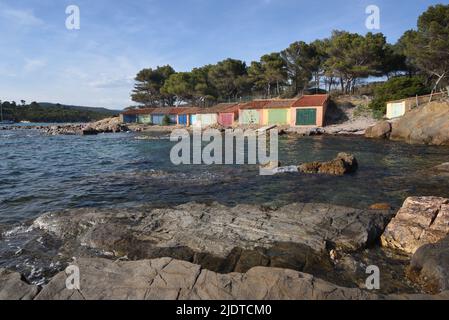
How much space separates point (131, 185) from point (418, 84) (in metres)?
43.7

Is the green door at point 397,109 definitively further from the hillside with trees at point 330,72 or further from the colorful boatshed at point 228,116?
the colorful boatshed at point 228,116

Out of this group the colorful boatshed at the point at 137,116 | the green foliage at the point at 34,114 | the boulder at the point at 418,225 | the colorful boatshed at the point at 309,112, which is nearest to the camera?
the boulder at the point at 418,225

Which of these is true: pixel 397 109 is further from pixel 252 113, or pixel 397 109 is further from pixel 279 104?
pixel 252 113

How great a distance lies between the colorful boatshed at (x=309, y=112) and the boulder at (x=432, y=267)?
3931 cm

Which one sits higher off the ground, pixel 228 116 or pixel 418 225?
pixel 228 116

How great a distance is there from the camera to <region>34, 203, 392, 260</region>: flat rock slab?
726 centimetres

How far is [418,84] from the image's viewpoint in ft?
140

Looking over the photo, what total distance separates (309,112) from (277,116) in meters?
5.23

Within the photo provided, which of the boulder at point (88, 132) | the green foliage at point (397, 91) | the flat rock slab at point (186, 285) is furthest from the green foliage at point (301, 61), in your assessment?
the flat rock slab at point (186, 285)

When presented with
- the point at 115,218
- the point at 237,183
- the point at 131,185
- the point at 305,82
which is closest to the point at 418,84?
the point at 305,82

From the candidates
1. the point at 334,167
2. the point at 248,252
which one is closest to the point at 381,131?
the point at 334,167

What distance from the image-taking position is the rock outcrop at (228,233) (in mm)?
6730

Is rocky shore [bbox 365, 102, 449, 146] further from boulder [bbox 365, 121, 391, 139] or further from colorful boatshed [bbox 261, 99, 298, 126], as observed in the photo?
colorful boatshed [bbox 261, 99, 298, 126]

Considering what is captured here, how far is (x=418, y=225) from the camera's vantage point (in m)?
7.67
